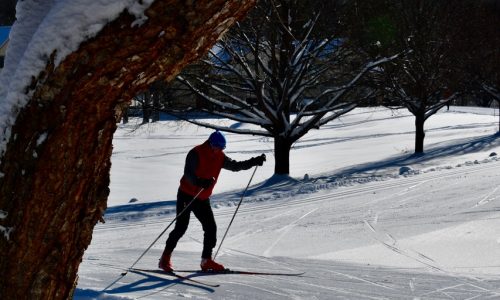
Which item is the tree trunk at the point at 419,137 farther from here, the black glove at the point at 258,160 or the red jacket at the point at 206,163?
the red jacket at the point at 206,163

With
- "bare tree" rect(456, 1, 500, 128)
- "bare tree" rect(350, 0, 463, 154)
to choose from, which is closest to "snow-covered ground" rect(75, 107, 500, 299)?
"bare tree" rect(350, 0, 463, 154)

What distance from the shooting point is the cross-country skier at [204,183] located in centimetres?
740

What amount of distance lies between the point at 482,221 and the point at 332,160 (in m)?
12.8

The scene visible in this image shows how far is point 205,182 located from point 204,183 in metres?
0.02

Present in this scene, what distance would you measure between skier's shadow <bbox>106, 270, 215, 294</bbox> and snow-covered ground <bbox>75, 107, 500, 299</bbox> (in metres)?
0.01

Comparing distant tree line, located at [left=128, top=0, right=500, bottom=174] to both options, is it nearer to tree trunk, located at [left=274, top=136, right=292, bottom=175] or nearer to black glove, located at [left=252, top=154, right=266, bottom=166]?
tree trunk, located at [left=274, top=136, right=292, bottom=175]

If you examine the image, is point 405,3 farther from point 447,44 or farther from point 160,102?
point 160,102

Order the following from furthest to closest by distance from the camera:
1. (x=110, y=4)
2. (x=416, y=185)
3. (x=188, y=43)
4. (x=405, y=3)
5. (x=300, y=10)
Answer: (x=405, y=3) < (x=300, y=10) < (x=416, y=185) < (x=188, y=43) < (x=110, y=4)

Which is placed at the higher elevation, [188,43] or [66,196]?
[188,43]

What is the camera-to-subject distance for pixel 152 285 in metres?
7.03

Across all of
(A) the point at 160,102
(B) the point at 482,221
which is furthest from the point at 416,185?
(A) the point at 160,102

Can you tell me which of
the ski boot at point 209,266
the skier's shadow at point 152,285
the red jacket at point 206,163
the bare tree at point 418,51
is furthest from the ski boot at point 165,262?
the bare tree at point 418,51

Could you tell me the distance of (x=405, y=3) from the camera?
917 inches

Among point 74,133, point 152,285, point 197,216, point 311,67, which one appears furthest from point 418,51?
point 74,133
